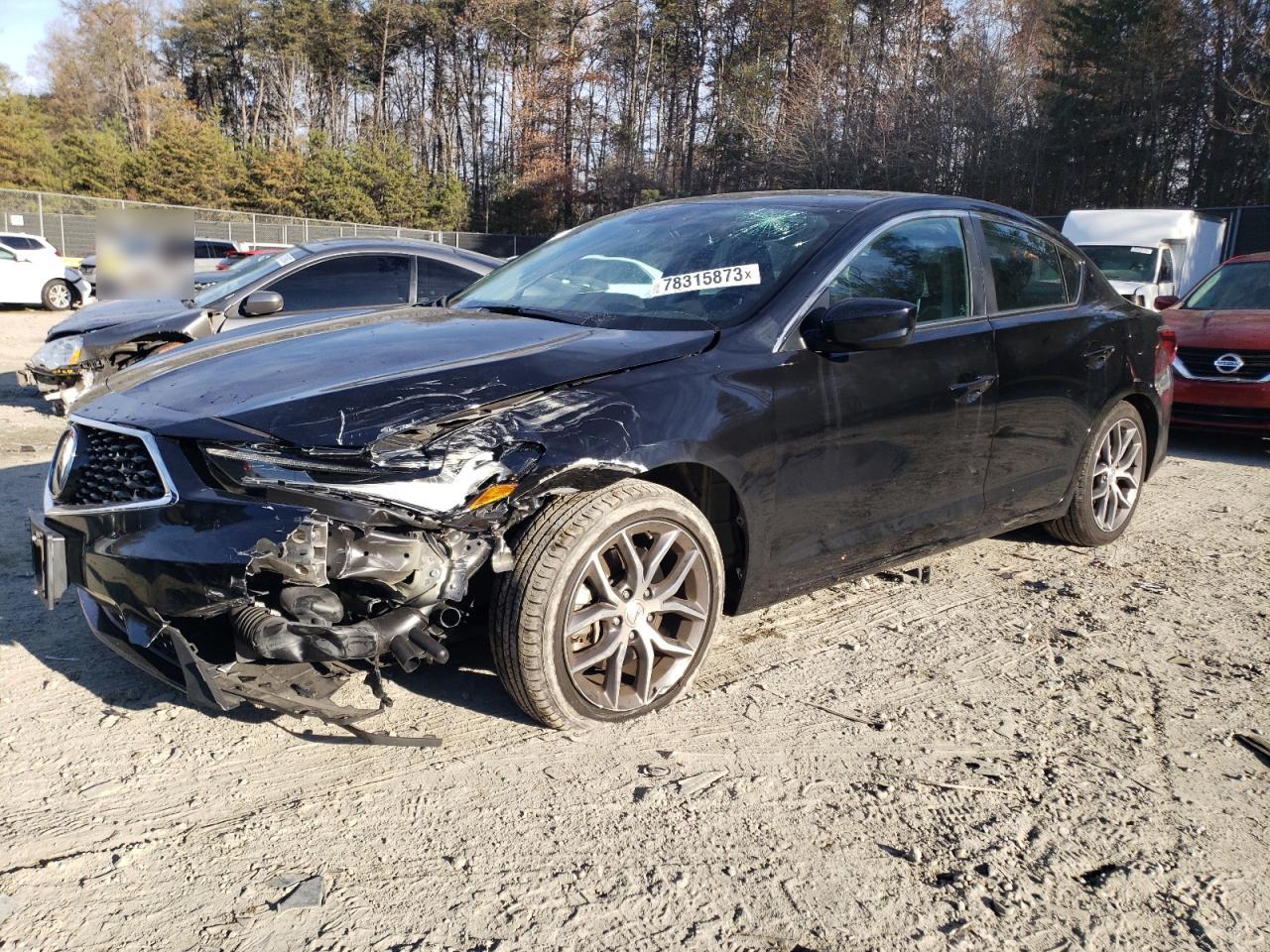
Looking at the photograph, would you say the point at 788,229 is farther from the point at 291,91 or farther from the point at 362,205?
the point at 291,91

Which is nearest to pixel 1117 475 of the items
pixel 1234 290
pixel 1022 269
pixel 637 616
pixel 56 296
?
pixel 1022 269

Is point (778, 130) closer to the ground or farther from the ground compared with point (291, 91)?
closer to the ground

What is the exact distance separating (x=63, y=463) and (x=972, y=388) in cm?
332

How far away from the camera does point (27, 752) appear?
2.91 meters

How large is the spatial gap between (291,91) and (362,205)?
13.9 m

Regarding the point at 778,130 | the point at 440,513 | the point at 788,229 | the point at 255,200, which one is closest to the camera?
the point at 440,513

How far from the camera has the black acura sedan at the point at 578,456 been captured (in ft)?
8.73

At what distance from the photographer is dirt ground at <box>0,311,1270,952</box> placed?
2.24 meters

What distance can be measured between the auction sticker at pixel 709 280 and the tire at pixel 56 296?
19933 millimetres

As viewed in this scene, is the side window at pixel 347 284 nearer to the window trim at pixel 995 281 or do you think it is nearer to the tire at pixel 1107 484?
the window trim at pixel 995 281

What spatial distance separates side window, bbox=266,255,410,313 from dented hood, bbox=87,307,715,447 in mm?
4289

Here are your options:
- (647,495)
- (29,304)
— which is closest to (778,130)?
(29,304)

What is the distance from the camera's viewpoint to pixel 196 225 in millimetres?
27609

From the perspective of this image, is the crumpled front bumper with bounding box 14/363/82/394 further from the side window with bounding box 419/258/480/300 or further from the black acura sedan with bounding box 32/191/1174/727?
the black acura sedan with bounding box 32/191/1174/727
